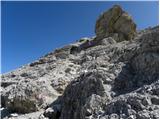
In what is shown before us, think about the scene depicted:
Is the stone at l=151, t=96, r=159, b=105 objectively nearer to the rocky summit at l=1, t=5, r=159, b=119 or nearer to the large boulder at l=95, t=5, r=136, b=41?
the rocky summit at l=1, t=5, r=159, b=119

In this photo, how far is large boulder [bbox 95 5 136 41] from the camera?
159ft

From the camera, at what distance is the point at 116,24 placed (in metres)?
52.2

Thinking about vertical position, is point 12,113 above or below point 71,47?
below

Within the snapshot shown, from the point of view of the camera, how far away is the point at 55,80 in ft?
80.5

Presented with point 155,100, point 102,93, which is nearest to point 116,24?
point 102,93

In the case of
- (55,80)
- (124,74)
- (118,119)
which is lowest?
(118,119)

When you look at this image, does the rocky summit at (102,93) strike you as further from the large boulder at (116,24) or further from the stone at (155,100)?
the large boulder at (116,24)

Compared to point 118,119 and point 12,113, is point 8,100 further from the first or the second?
point 118,119

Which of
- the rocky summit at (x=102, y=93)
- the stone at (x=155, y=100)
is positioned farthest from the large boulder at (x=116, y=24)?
the stone at (x=155, y=100)

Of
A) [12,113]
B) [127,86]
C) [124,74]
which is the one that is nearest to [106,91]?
[127,86]

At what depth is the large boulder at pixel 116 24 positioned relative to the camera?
159 ft

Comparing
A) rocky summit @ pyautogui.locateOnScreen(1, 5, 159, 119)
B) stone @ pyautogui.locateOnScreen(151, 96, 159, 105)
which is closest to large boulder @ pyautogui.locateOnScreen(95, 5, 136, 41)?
rocky summit @ pyautogui.locateOnScreen(1, 5, 159, 119)

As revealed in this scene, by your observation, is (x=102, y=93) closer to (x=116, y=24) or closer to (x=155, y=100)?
(x=155, y=100)

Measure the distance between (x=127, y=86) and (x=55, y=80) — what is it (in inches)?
412
